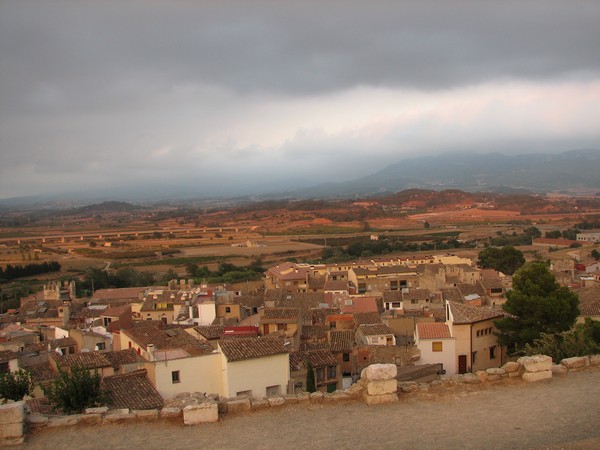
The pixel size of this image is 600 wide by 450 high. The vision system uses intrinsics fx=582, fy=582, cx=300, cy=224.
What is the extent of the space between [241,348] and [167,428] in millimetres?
6762

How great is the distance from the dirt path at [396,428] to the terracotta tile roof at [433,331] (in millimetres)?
9882

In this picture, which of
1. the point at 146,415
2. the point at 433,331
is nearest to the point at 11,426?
the point at 146,415

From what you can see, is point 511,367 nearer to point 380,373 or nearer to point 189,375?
point 380,373

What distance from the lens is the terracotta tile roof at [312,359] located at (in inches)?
655

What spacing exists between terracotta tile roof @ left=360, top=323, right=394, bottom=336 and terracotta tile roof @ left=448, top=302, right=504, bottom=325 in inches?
152

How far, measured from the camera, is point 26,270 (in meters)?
61.9

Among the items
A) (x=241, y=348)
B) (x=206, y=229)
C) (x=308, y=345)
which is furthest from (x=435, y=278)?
(x=206, y=229)

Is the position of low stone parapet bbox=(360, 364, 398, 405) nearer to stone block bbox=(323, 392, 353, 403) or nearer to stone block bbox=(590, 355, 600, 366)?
stone block bbox=(323, 392, 353, 403)

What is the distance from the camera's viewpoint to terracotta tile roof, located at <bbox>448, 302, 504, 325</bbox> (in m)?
17.3

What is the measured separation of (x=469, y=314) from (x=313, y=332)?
22.6ft

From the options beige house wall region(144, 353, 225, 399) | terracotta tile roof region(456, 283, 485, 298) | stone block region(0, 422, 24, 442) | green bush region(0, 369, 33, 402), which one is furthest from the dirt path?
terracotta tile roof region(456, 283, 485, 298)

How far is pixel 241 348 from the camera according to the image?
45.0 feet

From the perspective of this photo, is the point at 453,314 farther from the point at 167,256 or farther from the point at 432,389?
the point at 167,256

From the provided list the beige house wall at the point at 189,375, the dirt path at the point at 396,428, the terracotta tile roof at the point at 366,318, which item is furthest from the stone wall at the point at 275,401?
the terracotta tile roof at the point at 366,318
